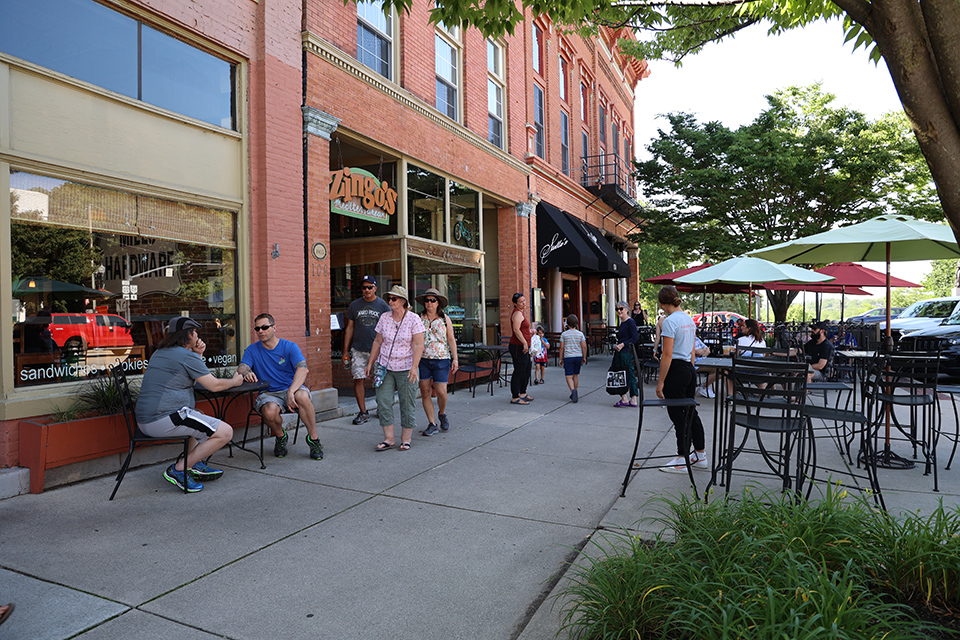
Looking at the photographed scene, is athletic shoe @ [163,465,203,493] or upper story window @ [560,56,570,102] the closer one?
athletic shoe @ [163,465,203,493]

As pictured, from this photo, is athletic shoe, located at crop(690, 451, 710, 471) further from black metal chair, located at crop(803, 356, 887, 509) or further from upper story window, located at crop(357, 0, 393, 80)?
upper story window, located at crop(357, 0, 393, 80)

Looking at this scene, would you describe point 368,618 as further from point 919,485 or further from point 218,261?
point 218,261

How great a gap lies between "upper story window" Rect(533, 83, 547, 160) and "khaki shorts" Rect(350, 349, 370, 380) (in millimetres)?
11053

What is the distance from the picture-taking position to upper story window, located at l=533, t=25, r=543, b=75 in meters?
18.0

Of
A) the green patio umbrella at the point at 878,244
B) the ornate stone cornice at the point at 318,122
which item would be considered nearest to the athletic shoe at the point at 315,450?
the ornate stone cornice at the point at 318,122

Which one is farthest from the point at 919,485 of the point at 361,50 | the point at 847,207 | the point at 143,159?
the point at 847,207

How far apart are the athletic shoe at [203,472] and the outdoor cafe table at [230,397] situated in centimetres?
39

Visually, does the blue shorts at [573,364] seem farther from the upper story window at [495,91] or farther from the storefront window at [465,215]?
the upper story window at [495,91]

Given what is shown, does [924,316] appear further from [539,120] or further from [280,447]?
[280,447]

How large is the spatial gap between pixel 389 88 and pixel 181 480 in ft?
24.0

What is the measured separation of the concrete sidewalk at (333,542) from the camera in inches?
121

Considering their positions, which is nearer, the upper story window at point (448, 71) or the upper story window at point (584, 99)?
the upper story window at point (448, 71)

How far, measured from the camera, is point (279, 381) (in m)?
6.49

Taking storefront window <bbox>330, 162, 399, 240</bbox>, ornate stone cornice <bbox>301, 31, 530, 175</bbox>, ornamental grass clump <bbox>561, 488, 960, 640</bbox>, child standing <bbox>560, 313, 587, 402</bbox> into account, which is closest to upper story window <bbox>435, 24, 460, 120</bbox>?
ornate stone cornice <bbox>301, 31, 530, 175</bbox>
